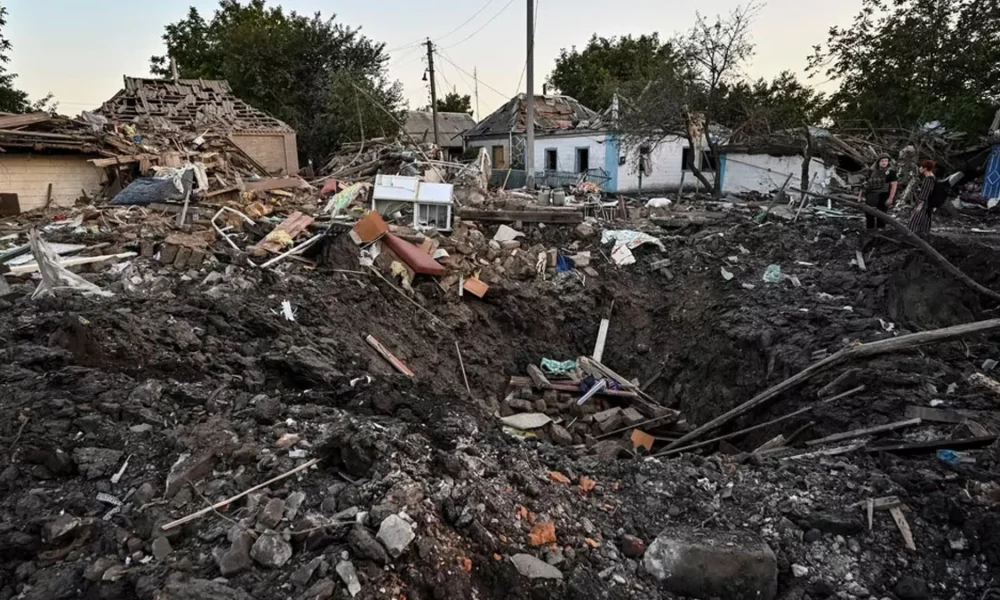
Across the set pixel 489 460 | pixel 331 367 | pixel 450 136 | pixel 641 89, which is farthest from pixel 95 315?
pixel 450 136

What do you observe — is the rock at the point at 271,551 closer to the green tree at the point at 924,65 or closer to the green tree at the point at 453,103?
the green tree at the point at 924,65

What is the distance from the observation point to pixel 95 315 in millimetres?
5164

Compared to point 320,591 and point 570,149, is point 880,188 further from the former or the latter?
point 570,149

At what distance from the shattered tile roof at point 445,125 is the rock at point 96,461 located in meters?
28.9

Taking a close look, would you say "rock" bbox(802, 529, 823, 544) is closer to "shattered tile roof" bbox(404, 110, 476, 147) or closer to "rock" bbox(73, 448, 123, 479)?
"rock" bbox(73, 448, 123, 479)

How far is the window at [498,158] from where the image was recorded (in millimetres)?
29188

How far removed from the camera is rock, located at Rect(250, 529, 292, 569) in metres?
2.48

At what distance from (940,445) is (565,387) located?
14.0 ft

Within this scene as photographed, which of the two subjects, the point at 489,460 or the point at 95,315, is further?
the point at 95,315

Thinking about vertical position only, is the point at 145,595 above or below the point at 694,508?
above

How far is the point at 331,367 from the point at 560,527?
294 cm

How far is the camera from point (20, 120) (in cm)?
1338

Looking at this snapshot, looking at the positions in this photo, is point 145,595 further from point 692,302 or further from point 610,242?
point 610,242

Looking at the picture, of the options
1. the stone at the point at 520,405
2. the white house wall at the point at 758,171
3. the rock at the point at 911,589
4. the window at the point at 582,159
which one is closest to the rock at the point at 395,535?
the rock at the point at 911,589
